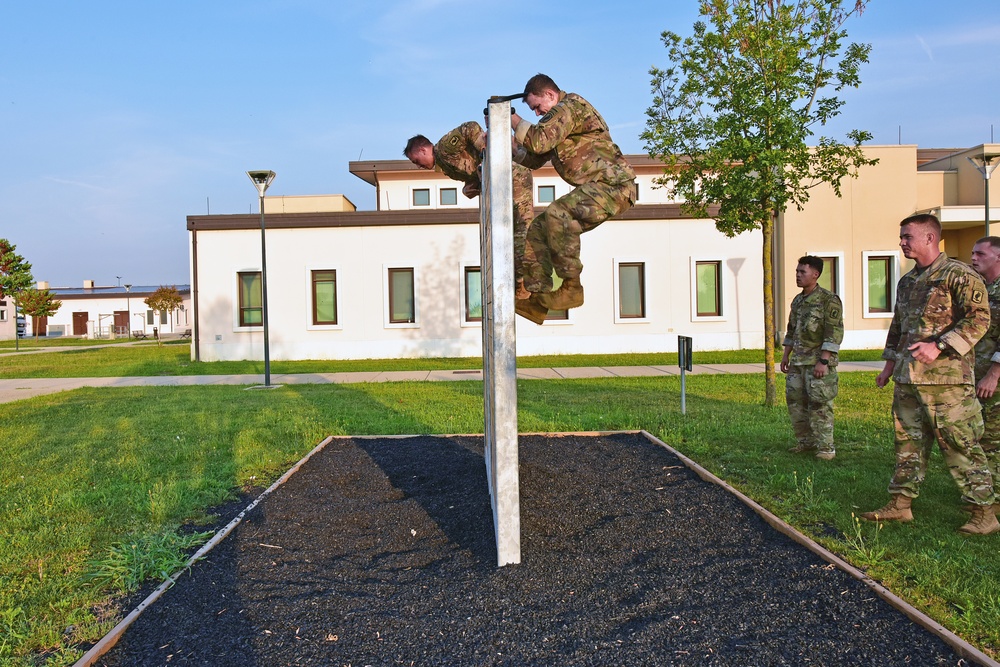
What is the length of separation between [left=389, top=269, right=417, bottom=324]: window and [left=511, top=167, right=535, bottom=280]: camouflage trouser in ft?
57.5

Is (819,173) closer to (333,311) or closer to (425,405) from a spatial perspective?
(425,405)

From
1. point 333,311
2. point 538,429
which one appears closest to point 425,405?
point 538,429

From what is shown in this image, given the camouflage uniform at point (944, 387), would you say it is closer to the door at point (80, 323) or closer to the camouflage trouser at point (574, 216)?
the camouflage trouser at point (574, 216)

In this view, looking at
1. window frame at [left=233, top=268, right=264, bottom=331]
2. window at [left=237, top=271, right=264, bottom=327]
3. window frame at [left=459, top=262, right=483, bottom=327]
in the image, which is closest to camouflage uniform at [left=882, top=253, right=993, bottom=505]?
window frame at [left=459, top=262, right=483, bottom=327]

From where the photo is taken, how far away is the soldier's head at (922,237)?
187 inches

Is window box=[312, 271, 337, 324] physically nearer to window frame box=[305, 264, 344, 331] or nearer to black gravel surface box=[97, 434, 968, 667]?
window frame box=[305, 264, 344, 331]

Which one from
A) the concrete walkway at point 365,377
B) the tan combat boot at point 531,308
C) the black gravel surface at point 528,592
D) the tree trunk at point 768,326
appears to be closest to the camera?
the black gravel surface at point 528,592

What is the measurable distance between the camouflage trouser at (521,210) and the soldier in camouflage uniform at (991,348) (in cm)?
348

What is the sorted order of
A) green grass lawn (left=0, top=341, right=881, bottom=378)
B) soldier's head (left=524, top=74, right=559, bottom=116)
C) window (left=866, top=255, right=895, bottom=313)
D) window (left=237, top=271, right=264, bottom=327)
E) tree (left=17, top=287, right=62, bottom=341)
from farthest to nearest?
tree (left=17, top=287, right=62, bottom=341)
window (left=237, top=271, right=264, bottom=327)
window (left=866, top=255, right=895, bottom=313)
green grass lawn (left=0, top=341, right=881, bottom=378)
soldier's head (left=524, top=74, right=559, bottom=116)

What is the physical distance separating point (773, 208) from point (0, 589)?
31.6 feet

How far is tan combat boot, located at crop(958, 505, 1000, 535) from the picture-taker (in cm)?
449

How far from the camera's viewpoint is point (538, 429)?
8875 mm

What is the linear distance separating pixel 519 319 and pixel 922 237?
1752 cm

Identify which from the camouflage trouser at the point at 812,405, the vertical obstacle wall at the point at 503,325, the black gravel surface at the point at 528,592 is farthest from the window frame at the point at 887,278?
the vertical obstacle wall at the point at 503,325
